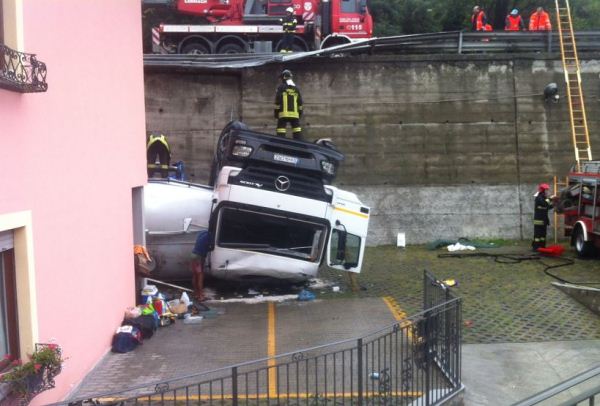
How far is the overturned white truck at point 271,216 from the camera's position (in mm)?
10875

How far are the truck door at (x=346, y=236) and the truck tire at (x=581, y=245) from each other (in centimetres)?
672

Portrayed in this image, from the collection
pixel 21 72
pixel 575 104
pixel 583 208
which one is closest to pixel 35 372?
pixel 21 72

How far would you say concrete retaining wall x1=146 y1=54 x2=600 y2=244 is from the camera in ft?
57.7

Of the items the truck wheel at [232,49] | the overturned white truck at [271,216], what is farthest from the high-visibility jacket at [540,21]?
the overturned white truck at [271,216]

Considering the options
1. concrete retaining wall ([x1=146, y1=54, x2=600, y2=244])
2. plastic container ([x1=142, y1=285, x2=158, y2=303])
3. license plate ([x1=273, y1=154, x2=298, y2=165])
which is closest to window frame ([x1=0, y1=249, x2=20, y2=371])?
plastic container ([x1=142, y1=285, x2=158, y2=303])

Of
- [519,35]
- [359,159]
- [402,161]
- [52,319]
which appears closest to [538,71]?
[519,35]

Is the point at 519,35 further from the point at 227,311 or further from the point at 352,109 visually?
the point at 227,311

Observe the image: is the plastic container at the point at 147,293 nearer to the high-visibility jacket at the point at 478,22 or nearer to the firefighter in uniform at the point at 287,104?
the firefighter in uniform at the point at 287,104

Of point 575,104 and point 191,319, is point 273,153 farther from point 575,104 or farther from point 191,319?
point 575,104

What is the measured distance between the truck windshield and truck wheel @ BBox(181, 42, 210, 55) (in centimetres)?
995

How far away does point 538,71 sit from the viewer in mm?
17906

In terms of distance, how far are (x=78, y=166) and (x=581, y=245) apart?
12.8 metres

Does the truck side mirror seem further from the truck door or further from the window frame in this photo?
the window frame

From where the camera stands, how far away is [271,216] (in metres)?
10.9
